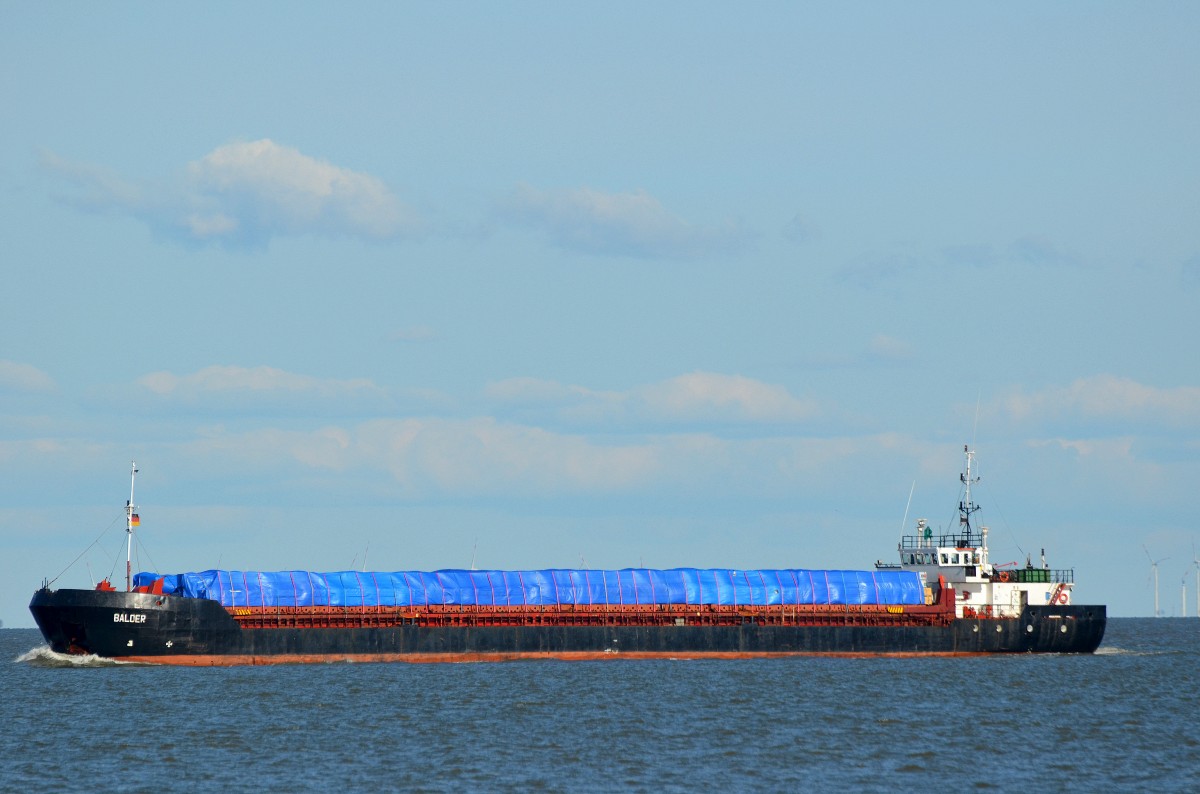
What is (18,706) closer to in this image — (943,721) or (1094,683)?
(943,721)

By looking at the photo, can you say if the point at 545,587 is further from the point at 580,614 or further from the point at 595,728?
the point at 595,728

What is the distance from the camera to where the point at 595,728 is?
61.2 m

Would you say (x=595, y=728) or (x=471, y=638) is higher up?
(x=471, y=638)

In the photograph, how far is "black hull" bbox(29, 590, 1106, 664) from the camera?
80.1 m

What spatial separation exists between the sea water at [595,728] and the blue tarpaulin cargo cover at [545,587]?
4.28 m

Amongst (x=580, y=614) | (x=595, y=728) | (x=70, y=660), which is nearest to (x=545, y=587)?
(x=580, y=614)

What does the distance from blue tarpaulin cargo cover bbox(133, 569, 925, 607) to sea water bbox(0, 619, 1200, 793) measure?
14.0 feet

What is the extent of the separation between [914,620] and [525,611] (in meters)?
24.3

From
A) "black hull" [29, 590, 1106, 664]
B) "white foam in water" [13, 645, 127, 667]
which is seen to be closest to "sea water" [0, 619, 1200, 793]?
"white foam in water" [13, 645, 127, 667]

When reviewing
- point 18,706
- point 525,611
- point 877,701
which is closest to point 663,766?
point 877,701

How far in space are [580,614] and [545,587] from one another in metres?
2.89

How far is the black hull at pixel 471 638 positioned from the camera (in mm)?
80125

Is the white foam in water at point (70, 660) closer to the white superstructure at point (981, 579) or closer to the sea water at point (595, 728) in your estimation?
the sea water at point (595, 728)

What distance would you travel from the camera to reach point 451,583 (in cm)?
9194
